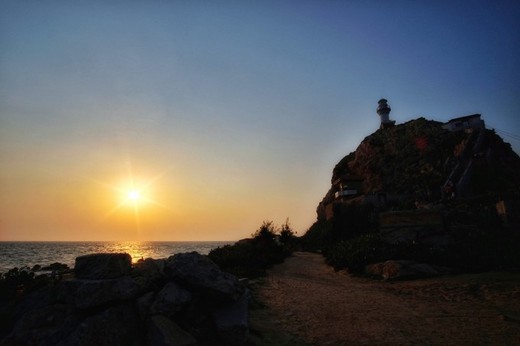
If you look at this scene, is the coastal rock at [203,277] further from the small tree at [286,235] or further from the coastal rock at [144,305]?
the small tree at [286,235]

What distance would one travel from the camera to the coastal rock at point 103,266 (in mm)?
6672

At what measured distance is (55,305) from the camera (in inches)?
267

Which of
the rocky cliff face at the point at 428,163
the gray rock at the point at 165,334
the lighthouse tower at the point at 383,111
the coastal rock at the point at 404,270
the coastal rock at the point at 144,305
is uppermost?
the lighthouse tower at the point at 383,111

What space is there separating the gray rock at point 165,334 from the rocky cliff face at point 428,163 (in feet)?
101

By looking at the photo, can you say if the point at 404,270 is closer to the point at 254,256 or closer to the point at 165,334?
the point at 254,256

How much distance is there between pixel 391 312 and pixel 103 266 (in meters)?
7.61

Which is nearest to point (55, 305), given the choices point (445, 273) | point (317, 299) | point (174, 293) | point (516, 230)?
point (174, 293)

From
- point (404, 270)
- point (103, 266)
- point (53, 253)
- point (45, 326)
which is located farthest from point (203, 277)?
point (53, 253)

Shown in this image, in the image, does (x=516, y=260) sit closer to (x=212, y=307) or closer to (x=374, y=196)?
(x=212, y=307)

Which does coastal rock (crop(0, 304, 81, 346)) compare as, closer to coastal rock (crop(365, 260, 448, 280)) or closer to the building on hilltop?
coastal rock (crop(365, 260, 448, 280))

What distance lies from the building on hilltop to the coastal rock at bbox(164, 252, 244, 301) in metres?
60.5

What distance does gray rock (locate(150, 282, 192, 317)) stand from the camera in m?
6.06

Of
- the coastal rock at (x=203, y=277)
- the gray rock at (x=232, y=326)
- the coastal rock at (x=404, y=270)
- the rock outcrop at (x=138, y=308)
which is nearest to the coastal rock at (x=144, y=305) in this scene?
the rock outcrop at (x=138, y=308)

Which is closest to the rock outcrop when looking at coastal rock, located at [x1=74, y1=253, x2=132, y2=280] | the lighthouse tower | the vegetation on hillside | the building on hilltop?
coastal rock, located at [x1=74, y1=253, x2=132, y2=280]
